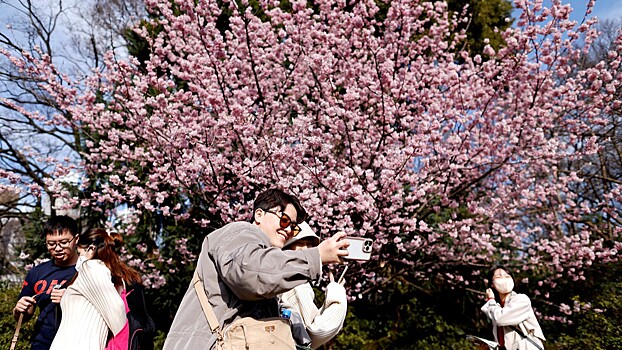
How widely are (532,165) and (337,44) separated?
2.98 metres

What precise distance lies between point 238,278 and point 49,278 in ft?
7.66

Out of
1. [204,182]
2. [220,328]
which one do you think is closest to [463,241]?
[204,182]

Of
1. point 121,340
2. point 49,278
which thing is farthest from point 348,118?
point 121,340

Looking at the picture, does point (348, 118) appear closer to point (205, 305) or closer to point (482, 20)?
point (205, 305)

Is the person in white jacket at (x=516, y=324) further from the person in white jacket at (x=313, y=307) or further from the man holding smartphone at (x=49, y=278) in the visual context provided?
the man holding smartphone at (x=49, y=278)

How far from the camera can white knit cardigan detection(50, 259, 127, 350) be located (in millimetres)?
2312

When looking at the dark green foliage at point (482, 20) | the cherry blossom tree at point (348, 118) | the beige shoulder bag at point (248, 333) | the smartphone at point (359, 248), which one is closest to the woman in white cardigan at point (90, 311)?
the beige shoulder bag at point (248, 333)

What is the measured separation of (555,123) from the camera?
6.22m

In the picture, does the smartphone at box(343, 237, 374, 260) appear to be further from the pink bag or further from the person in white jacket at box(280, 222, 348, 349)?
the pink bag

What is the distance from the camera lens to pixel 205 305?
5.31ft

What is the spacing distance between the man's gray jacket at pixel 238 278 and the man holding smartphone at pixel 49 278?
1.74m

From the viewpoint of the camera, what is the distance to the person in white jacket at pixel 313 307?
2.43m

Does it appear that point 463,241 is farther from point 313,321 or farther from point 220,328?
point 220,328

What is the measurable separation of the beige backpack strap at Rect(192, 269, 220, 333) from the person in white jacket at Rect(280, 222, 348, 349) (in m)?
0.74
